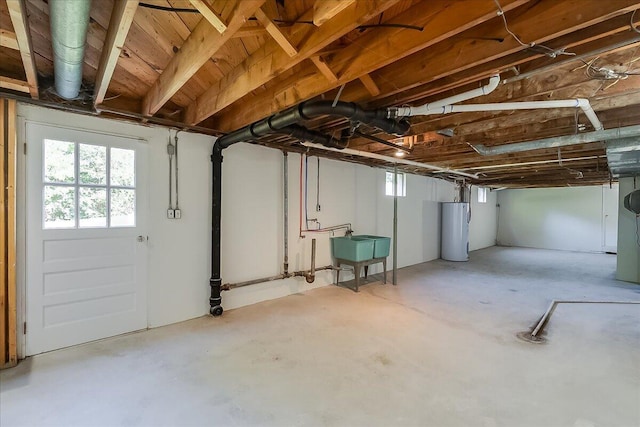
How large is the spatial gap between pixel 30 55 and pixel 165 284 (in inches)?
86.7

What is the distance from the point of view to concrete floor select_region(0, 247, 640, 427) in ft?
5.91

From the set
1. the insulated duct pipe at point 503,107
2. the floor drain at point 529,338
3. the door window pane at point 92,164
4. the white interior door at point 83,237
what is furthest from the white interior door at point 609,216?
the door window pane at point 92,164

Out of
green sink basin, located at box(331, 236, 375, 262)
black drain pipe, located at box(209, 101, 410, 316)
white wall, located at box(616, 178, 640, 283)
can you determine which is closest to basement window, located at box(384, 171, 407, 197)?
green sink basin, located at box(331, 236, 375, 262)

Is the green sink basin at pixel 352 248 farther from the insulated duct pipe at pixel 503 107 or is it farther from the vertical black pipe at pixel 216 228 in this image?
the insulated duct pipe at pixel 503 107

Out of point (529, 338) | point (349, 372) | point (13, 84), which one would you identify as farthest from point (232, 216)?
point (529, 338)

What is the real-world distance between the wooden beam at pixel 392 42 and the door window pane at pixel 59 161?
53.3 inches

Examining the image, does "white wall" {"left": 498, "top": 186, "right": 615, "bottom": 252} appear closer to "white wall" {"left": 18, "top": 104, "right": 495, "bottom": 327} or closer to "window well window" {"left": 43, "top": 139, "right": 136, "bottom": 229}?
"white wall" {"left": 18, "top": 104, "right": 495, "bottom": 327}

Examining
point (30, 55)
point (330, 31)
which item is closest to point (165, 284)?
point (30, 55)

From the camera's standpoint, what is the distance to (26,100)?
2.33 m

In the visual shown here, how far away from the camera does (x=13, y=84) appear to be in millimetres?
2078

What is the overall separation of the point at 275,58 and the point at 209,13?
0.59m

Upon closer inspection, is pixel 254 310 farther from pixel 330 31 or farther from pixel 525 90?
pixel 525 90

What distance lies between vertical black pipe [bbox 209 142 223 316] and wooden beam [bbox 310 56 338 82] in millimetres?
1842

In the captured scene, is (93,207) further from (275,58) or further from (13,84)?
(275,58)
